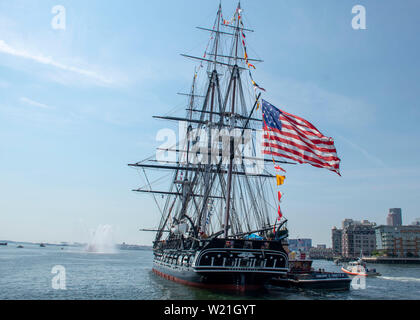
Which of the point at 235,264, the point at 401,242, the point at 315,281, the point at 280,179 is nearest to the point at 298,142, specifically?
the point at 280,179

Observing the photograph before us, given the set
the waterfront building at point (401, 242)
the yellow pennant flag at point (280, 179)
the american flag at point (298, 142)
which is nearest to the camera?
the yellow pennant flag at point (280, 179)

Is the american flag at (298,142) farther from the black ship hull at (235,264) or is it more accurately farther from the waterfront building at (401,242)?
the waterfront building at (401,242)

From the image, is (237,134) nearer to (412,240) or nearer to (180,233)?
(180,233)

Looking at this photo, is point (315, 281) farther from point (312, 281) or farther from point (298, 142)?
point (298, 142)

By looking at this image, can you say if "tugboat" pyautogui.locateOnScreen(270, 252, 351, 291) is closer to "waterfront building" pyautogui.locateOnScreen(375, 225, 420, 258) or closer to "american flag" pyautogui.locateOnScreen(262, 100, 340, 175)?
"american flag" pyautogui.locateOnScreen(262, 100, 340, 175)

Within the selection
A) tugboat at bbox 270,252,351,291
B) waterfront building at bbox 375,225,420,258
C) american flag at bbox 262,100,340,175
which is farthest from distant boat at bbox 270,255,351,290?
waterfront building at bbox 375,225,420,258

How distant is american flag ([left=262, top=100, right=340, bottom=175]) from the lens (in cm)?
2561

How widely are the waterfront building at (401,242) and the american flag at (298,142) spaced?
169m

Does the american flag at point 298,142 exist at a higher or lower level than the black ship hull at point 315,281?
higher

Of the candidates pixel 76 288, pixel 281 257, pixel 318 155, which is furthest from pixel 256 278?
pixel 76 288

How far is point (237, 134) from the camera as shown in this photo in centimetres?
4150

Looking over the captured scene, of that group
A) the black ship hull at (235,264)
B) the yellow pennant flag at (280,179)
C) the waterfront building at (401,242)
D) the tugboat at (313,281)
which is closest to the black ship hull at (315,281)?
the tugboat at (313,281)

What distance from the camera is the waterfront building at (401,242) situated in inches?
6540

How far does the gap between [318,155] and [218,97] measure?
1153 inches
